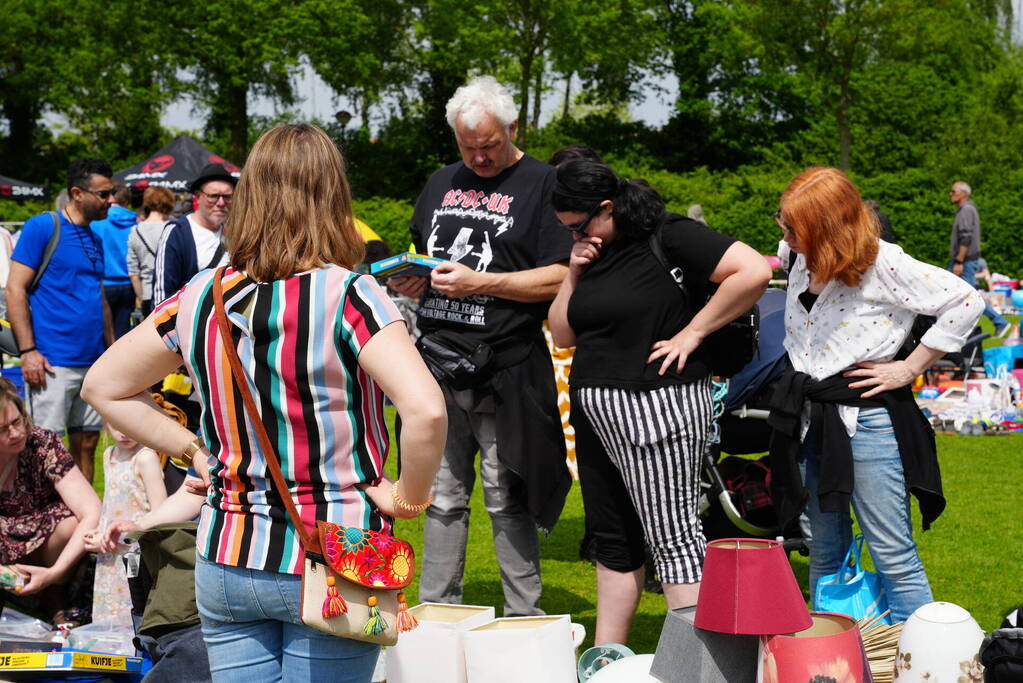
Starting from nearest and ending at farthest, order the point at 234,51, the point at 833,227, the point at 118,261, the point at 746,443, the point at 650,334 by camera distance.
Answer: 1. the point at 833,227
2. the point at 650,334
3. the point at 746,443
4. the point at 118,261
5. the point at 234,51

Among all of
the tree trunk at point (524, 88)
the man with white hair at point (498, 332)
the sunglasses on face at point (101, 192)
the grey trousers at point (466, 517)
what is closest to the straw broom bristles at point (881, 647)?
the man with white hair at point (498, 332)

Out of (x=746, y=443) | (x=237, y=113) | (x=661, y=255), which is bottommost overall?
(x=746, y=443)

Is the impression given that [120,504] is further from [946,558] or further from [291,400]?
[946,558]

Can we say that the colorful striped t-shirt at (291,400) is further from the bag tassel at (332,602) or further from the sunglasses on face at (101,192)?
the sunglasses on face at (101,192)

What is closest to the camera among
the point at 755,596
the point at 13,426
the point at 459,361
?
the point at 755,596

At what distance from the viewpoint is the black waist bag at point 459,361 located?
4.04 meters

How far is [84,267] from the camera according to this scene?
6.47m

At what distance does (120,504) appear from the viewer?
14.7ft

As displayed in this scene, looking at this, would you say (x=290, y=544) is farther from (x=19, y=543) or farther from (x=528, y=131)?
(x=528, y=131)

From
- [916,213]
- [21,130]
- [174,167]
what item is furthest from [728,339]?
[21,130]

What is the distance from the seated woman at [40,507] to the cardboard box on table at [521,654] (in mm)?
1922

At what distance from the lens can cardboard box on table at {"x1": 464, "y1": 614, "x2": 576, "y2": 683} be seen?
3234 mm

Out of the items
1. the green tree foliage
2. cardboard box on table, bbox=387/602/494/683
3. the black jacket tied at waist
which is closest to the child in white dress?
cardboard box on table, bbox=387/602/494/683

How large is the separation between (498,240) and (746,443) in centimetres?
176
